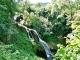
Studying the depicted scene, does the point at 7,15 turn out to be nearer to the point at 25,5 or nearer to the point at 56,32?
the point at 25,5

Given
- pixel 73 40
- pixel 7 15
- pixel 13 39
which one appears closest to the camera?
pixel 73 40

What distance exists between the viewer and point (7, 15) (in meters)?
12.0

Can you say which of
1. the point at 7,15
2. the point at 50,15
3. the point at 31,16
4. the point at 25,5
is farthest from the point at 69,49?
the point at 50,15

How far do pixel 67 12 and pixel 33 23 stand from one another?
6.37m

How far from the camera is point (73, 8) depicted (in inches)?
1068

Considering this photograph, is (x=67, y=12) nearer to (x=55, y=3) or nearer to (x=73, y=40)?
(x=55, y=3)

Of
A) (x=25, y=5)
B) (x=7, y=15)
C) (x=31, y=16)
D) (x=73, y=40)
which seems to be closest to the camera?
(x=73, y=40)

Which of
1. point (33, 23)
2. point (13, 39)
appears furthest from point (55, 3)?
point (13, 39)

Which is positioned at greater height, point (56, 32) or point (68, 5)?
point (68, 5)

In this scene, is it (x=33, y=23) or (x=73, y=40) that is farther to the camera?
(x=33, y=23)

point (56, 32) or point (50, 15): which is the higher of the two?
point (50, 15)

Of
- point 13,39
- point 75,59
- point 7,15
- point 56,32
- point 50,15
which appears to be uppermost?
point 75,59

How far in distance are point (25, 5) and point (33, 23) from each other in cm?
401

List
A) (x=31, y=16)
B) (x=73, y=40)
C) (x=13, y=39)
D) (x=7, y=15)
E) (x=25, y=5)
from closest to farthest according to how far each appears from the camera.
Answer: (x=73, y=40)
(x=7, y=15)
(x=13, y=39)
(x=31, y=16)
(x=25, y=5)
